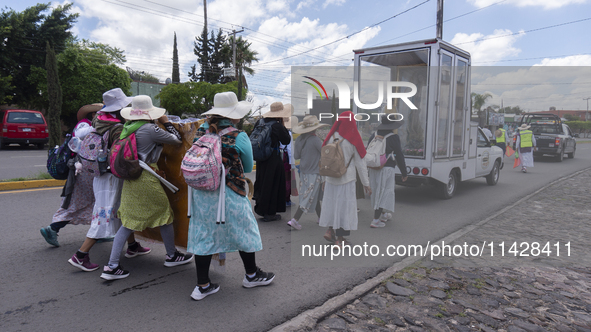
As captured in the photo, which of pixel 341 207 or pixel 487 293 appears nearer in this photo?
pixel 487 293

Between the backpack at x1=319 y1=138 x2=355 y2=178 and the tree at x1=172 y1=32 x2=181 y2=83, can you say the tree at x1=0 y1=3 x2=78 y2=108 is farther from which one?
the backpack at x1=319 y1=138 x2=355 y2=178

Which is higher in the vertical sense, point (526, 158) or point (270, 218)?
point (526, 158)

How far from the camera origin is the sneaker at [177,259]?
13.6 feet

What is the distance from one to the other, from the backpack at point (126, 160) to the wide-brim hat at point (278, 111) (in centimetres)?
247

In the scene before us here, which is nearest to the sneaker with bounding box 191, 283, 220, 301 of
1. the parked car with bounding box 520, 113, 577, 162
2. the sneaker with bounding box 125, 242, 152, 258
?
the sneaker with bounding box 125, 242, 152, 258

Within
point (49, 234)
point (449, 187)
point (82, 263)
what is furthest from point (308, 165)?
point (449, 187)

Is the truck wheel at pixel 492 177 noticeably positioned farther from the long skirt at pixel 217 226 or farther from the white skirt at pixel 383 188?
the long skirt at pixel 217 226

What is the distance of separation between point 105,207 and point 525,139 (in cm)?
1446

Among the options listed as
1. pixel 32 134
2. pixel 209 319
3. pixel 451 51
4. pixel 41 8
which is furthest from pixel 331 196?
pixel 41 8

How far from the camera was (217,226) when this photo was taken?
3.35m

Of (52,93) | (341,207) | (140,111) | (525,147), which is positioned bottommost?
(341,207)

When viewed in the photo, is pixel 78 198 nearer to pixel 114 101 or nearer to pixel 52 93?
pixel 114 101

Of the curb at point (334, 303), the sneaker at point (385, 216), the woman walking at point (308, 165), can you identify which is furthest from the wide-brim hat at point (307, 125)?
the curb at point (334, 303)

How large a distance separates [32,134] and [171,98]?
44.9 ft
